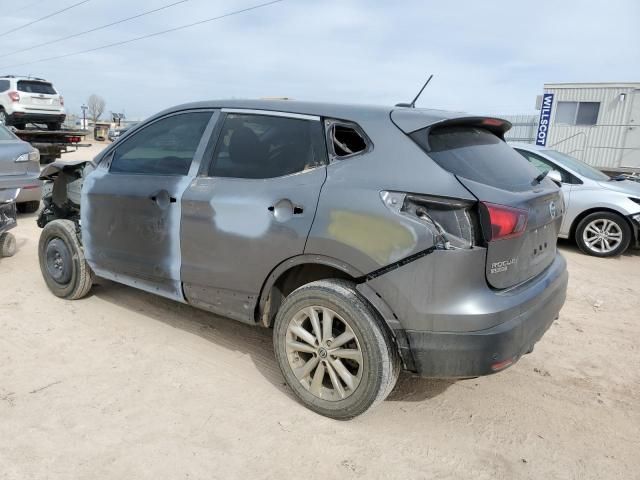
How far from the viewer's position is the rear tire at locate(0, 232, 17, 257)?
18.7 feet

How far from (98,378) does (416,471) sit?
205 centimetres

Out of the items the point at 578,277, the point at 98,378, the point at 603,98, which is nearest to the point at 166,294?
the point at 98,378

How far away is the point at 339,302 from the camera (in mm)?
2719

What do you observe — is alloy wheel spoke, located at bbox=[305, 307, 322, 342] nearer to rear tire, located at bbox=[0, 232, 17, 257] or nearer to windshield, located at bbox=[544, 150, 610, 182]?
rear tire, located at bbox=[0, 232, 17, 257]

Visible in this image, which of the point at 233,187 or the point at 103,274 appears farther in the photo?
the point at 103,274

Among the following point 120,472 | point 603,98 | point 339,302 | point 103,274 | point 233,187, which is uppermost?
point 603,98

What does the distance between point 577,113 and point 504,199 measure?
58.1 feet

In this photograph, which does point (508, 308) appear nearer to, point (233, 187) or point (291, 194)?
point (291, 194)

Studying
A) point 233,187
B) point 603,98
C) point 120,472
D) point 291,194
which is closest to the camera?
point 120,472

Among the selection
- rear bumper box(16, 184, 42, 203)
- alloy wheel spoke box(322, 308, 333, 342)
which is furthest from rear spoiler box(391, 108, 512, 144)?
rear bumper box(16, 184, 42, 203)

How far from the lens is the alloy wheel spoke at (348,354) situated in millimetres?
2709

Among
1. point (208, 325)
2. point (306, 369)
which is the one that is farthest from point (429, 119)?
point (208, 325)

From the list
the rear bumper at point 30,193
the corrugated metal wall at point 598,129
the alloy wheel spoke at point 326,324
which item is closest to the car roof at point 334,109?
the alloy wheel spoke at point 326,324

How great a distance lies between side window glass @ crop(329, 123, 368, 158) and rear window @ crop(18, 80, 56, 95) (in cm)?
1790
